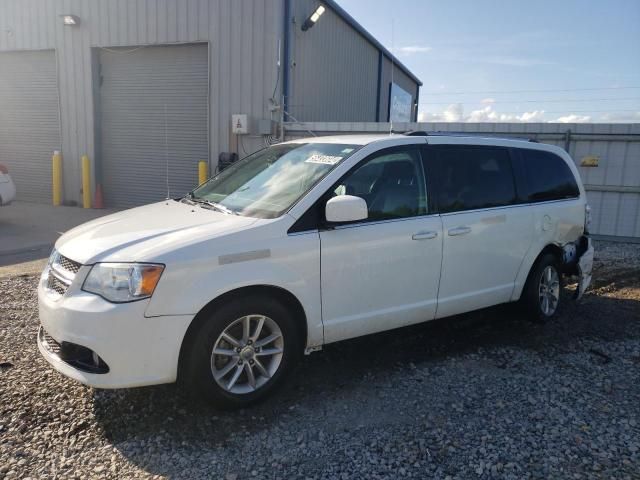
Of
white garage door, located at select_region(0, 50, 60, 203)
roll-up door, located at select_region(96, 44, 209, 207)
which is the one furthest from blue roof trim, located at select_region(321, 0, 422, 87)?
white garage door, located at select_region(0, 50, 60, 203)

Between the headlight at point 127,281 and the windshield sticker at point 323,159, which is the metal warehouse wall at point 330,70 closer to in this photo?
the windshield sticker at point 323,159

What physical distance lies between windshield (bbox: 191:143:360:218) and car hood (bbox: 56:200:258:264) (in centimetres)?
20

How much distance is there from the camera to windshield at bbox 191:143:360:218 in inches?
149

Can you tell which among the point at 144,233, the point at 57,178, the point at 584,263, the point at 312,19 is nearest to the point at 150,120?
the point at 57,178

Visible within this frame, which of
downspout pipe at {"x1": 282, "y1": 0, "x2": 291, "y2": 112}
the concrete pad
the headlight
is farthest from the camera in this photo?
downspout pipe at {"x1": 282, "y1": 0, "x2": 291, "y2": 112}

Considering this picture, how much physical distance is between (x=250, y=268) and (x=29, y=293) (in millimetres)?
3766

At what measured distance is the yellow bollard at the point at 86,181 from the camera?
1332cm

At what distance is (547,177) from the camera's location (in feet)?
17.4

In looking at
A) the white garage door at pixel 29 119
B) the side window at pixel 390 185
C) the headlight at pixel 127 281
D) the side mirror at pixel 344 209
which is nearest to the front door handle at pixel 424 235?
the side window at pixel 390 185

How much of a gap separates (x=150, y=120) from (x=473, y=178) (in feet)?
34.2

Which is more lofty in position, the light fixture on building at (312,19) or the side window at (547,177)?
the light fixture on building at (312,19)

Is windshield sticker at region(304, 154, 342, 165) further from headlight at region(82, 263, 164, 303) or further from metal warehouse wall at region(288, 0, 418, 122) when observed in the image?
metal warehouse wall at region(288, 0, 418, 122)

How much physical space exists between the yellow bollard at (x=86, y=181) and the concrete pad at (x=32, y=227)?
28cm

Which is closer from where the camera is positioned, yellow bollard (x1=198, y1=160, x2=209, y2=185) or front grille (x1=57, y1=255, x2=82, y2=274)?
front grille (x1=57, y1=255, x2=82, y2=274)
